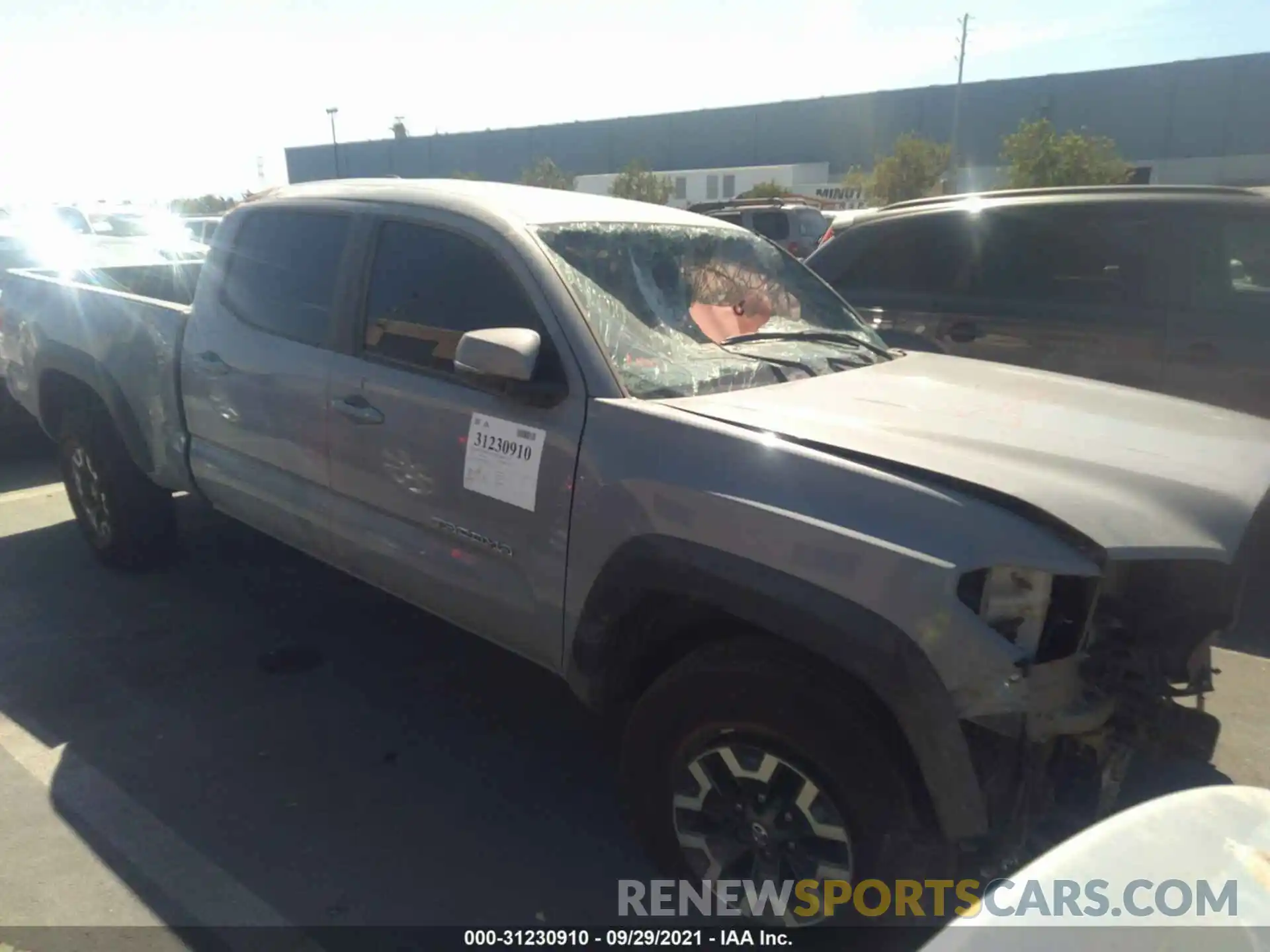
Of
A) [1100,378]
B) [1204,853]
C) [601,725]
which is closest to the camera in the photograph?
[1204,853]

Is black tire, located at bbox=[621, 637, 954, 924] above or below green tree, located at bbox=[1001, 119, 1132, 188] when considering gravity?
below

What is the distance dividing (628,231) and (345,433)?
1187 millimetres

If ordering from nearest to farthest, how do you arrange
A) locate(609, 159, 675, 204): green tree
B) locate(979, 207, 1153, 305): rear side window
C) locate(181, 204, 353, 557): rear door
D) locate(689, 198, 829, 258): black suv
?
locate(181, 204, 353, 557): rear door → locate(979, 207, 1153, 305): rear side window → locate(689, 198, 829, 258): black suv → locate(609, 159, 675, 204): green tree

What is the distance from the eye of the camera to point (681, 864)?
8.38 ft

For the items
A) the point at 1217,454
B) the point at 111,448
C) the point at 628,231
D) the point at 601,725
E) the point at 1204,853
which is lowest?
the point at 601,725

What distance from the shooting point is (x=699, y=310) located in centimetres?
326

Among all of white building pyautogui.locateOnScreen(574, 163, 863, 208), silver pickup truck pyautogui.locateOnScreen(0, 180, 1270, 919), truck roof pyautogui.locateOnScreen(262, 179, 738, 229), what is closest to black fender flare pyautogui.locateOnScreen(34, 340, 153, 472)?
silver pickup truck pyautogui.locateOnScreen(0, 180, 1270, 919)

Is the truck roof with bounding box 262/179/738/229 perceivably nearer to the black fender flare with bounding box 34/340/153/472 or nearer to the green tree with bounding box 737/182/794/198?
the black fender flare with bounding box 34/340/153/472

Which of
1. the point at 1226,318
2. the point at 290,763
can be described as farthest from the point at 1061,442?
the point at 1226,318

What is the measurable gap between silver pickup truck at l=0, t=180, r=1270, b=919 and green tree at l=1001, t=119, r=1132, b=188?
31967 millimetres

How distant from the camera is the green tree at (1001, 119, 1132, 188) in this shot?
104 feet

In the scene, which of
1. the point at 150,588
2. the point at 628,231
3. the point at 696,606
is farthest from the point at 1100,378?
the point at 150,588

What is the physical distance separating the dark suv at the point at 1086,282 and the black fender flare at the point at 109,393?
3.99 metres

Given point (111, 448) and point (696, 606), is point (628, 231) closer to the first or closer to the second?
point (696, 606)
